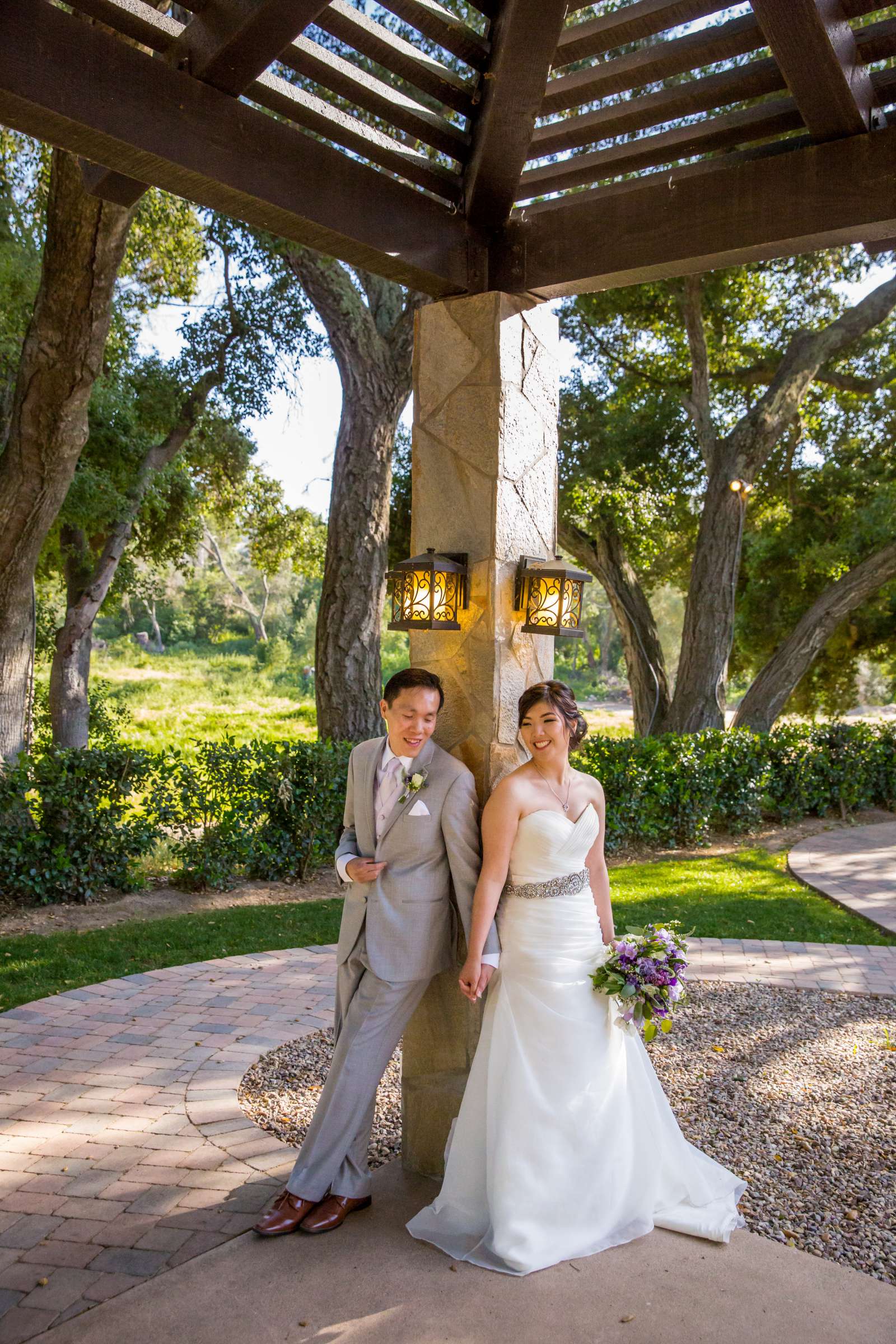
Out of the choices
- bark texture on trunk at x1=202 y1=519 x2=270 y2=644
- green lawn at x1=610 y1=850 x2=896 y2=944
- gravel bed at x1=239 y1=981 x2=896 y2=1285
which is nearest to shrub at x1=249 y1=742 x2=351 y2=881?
green lawn at x1=610 y1=850 x2=896 y2=944

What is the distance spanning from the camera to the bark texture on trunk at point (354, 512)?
9.59 meters

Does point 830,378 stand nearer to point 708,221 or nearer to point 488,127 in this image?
point 708,221

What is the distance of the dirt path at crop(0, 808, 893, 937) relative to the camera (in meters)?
6.75

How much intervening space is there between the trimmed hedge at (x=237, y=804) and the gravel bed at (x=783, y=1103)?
3.22 m

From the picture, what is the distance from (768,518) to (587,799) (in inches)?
557

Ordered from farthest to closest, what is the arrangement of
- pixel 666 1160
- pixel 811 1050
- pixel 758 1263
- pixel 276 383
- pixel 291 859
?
pixel 276 383 < pixel 291 859 < pixel 811 1050 < pixel 666 1160 < pixel 758 1263

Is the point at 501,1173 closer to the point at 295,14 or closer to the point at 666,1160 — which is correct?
the point at 666,1160

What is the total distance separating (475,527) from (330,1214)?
86.3 inches

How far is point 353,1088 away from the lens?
312 cm

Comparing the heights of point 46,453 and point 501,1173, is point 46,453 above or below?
above

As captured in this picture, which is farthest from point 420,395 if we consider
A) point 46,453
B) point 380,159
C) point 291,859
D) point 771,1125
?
point 291,859

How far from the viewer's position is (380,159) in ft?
11.6

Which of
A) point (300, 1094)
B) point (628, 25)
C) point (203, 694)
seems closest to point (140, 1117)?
point (300, 1094)

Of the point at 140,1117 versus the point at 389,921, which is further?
the point at 140,1117
